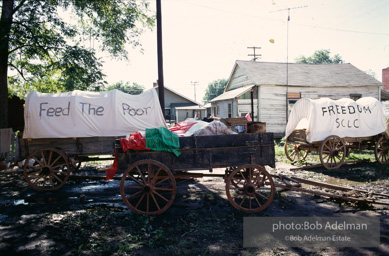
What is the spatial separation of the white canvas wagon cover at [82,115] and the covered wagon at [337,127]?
567cm

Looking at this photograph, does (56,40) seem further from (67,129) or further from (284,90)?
(284,90)

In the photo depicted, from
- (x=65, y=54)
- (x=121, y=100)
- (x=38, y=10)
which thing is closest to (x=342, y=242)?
(x=121, y=100)

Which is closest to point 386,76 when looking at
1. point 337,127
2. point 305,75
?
point 305,75

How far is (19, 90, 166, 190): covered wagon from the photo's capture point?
6.34 meters

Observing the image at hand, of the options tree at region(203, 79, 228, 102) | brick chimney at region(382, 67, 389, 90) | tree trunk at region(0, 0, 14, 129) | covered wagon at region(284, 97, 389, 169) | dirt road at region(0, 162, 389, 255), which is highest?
tree at region(203, 79, 228, 102)

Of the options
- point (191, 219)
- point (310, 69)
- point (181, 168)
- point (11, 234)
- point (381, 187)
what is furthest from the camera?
point (310, 69)

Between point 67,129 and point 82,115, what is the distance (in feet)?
1.75

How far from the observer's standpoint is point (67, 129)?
6.40 meters

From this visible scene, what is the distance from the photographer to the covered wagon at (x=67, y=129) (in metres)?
6.34

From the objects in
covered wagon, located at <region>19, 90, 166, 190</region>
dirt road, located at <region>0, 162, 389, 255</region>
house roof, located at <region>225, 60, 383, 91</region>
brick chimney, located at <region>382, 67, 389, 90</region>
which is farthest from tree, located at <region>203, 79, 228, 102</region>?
dirt road, located at <region>0, 162, 389, 255</region>

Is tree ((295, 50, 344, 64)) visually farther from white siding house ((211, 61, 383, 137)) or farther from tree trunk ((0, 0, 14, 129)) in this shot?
tree trunk ((0, 0, 14, 129))

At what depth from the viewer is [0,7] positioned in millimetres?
10344

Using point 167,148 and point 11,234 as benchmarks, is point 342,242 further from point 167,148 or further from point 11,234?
point 11,234

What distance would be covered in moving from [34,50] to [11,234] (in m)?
8.84
